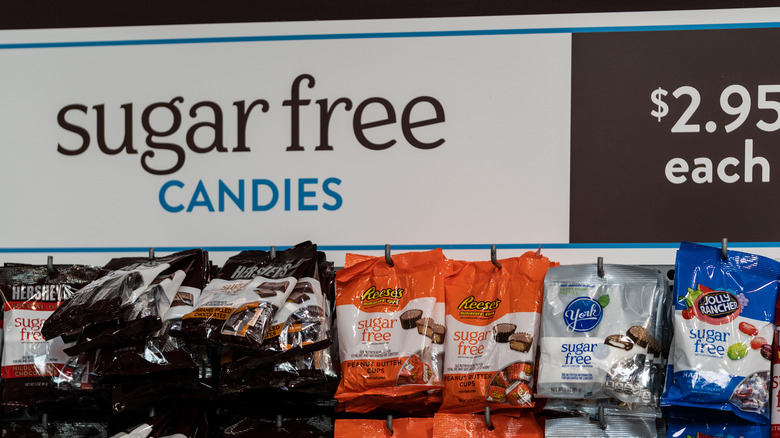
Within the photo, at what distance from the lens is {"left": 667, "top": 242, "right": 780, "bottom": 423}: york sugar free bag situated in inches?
79.8

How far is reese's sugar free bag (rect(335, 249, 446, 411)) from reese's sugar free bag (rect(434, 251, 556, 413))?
4cm

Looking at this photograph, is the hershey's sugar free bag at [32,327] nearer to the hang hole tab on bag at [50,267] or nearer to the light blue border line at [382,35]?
the hang hole tab on bag at [50,267]

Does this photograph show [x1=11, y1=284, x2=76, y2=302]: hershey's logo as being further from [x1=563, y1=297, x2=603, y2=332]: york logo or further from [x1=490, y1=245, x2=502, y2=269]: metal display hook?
[x1=563, y1=297, x2=603, y2=332]: york logo

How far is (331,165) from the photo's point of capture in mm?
2572

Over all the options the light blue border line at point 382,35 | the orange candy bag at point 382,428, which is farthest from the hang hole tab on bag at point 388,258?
the light blue border line at point 382,35

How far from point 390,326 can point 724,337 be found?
84 centimetres

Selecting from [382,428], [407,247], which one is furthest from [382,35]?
[382,428]

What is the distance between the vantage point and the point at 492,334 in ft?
7.24

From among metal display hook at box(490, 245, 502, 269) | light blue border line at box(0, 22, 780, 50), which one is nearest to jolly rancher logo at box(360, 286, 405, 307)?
metal display hook at box(490, 245, 502, 269)

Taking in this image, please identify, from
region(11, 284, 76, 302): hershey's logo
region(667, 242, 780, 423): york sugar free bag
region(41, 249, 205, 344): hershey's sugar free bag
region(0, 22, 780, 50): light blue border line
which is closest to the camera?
region(667, 242, 780, 423): york sugar free bag

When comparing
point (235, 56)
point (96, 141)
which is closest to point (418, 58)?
point (235, 56)

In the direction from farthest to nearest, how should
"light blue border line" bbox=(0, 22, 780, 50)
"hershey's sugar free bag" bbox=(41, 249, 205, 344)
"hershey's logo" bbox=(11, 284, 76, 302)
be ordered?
"light blue border line" bbox=(0, 22, 780, 50) < "hershey's logo" bbox=(11, 284, 76, 302) < "hershey's sugar free bag" bbox=(41, 249, 205, 344)

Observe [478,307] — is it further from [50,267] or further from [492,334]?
[50,267]

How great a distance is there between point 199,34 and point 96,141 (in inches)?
18.8
